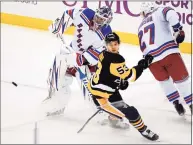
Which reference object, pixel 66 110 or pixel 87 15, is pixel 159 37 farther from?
pixel 66 110

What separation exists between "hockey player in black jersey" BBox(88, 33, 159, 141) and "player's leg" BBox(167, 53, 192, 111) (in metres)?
0.47

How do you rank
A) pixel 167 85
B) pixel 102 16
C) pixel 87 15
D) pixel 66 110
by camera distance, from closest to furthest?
pixel 102 16 < pixel 87 15 < pixel 167 85 < pixel 66 110

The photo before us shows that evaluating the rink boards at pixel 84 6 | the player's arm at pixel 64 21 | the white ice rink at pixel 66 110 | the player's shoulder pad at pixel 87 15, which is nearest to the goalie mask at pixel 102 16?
the player's shoulder pad at pixel 87 15

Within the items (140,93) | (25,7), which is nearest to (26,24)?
(25,7)

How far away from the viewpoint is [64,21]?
10.3 feet

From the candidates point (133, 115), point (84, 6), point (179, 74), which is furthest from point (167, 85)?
point (84, 6)

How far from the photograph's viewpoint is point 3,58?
4.92m

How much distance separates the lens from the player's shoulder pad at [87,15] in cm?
304

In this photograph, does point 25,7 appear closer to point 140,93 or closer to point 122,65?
point 140,93

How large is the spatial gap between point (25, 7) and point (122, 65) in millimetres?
3869

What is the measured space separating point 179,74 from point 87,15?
2.23ft

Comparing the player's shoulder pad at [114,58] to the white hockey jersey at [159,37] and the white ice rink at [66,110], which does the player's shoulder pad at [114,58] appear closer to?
the white ice rink at [66,110]

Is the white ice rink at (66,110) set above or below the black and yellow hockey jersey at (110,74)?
below

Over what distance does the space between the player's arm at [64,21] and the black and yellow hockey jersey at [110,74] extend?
549 mm
